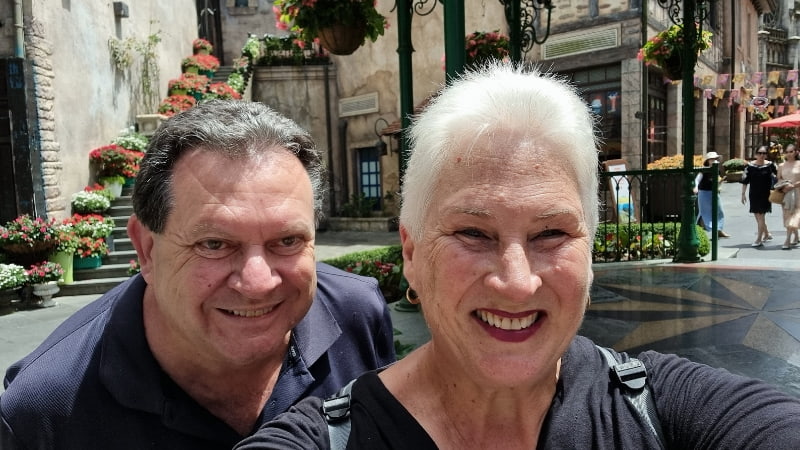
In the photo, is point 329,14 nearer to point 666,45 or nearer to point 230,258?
point 230,258

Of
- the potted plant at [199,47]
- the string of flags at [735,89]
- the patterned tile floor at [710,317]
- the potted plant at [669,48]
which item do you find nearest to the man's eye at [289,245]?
the patterned tile floor at [710,317]

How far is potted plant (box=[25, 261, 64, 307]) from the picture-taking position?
28.5 ft

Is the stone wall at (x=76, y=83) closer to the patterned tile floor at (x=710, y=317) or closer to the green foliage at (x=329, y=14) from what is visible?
the green foliage at (x=329, y=14)

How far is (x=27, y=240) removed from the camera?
8953mm

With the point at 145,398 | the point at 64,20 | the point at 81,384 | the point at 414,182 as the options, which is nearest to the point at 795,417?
the point at 414,182

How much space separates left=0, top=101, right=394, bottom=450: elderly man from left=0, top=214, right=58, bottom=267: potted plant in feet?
27.7

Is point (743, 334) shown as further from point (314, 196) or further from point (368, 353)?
point (314, 196)

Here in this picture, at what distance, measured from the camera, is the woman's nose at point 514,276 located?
118 cm

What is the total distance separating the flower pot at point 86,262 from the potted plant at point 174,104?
5.80 m

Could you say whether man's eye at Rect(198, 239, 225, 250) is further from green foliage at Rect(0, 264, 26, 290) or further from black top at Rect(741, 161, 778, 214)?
black top at Rect(741, 161, 778, 214)

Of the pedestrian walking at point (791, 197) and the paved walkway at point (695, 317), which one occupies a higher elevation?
the pedestrian walking at point (791, 197)

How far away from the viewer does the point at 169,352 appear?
173 cm

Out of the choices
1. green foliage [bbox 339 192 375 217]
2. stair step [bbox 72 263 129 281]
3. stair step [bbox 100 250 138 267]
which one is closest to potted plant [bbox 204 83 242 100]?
green foliage [bbox 339 192 375 217]

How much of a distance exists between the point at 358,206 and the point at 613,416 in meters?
16.9
